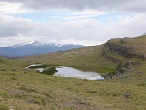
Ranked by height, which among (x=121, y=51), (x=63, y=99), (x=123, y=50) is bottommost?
(x=63, y=99)

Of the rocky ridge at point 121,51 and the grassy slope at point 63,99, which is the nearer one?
the grassy slope at point 63,99

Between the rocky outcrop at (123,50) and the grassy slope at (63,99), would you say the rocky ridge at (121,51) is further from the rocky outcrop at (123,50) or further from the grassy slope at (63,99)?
the grassy slope at (63,99)

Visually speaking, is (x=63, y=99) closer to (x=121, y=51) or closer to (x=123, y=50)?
(x=123, y=50)

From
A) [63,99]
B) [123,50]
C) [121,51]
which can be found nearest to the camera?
[63,99]

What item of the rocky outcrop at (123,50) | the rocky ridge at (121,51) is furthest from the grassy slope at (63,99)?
the rocky outcrop at (123,50)

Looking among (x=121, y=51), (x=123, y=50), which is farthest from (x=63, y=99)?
(x=121, y=51)

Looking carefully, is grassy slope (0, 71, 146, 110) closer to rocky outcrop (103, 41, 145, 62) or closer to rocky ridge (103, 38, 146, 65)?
rocky ridge (103, 38, 146, 65)

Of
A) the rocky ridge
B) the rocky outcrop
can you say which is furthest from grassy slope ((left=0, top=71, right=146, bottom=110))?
the rocky outcrop

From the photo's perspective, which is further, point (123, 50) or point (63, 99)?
point (123, 50)

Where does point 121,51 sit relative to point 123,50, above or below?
below

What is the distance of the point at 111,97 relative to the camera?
121 feet

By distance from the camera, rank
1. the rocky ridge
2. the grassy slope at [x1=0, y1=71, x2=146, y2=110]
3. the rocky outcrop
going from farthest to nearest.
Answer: the rocky ridge < the rocky outcrop < the grassy slope at [x1=0, y1=71, x2=146, y2=110]

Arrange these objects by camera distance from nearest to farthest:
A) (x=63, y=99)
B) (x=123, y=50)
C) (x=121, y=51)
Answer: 1. (x=63, y=99)
2. (x=123, y=50)
3. (x=121, y=51)

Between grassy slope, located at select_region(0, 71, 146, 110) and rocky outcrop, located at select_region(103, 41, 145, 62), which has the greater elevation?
rocky outcrop, located at select_region(103, 41, 145, 62)
